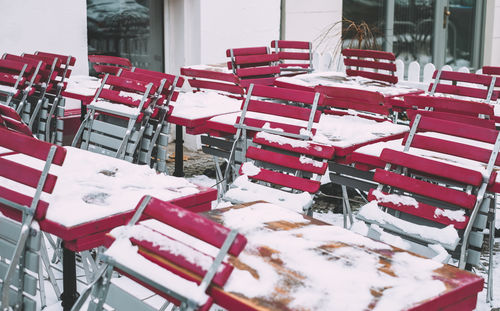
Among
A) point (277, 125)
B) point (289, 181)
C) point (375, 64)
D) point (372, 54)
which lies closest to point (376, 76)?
point (375, 64)

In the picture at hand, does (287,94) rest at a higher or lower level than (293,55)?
lower

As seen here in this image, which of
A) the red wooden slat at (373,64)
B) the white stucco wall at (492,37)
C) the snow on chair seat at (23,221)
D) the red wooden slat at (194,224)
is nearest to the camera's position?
the red wooden slat at (194,224)

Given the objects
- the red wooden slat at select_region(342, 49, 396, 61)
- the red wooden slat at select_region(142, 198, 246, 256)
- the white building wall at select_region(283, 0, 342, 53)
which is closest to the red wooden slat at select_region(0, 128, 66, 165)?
the red wooden slat at select_region(142, 198, 246, 256)

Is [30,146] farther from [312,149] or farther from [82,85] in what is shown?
[82,85]

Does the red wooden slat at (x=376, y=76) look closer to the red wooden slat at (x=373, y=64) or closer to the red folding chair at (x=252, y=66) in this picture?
the red wooden slat at (x=373, y=64)

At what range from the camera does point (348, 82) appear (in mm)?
7016

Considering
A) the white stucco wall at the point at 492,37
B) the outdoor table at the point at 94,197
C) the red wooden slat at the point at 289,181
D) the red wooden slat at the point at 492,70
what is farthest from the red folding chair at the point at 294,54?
the white stucco wall at the point at 492,37

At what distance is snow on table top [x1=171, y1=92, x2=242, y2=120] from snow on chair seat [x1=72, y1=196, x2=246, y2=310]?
3.03 meters

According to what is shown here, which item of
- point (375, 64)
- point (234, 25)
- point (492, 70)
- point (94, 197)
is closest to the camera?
point (94, 197)

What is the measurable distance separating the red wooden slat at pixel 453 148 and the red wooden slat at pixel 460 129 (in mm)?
71

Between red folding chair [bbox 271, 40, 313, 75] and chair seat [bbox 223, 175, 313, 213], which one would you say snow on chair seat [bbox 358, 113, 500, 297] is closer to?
chair seat [bbox 223, 175, 313, 213]

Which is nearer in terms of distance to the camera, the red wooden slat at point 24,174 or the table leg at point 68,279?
the red wooden slat at point 24,174

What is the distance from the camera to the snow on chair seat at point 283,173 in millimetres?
3736

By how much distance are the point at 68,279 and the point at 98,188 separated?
527 mm
